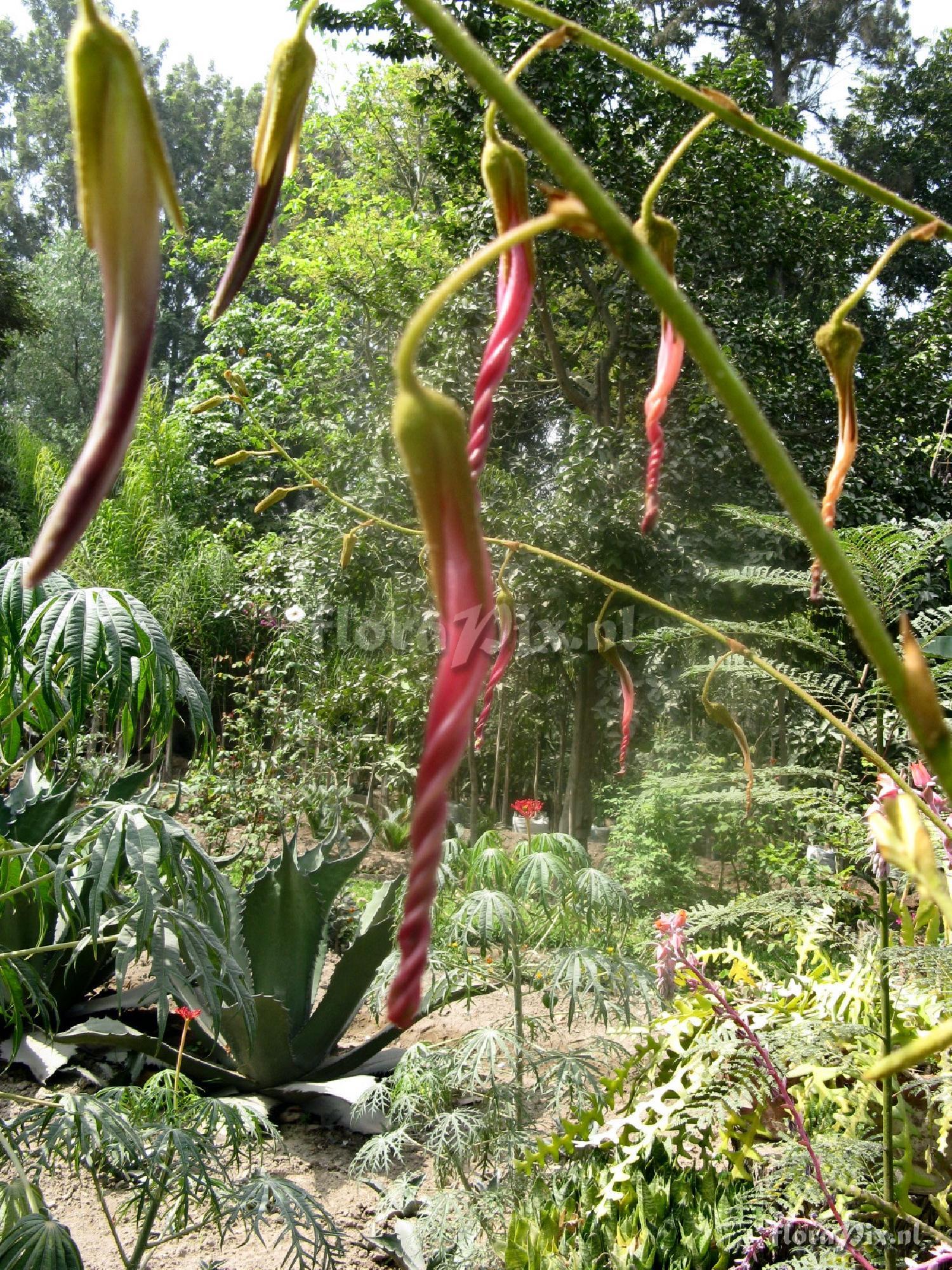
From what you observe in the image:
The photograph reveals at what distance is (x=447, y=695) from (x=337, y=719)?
503 cm

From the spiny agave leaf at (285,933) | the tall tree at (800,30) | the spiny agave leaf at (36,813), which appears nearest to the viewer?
the spiny agave leaf at (36,813)

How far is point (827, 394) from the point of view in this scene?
3.84 metres

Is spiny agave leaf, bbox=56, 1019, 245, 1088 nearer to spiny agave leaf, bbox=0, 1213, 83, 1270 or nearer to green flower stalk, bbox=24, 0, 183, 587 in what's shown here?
spiny agave leaf, bbox=0, 1213, 83, 1270

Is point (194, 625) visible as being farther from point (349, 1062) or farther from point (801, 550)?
point (349, 1062)

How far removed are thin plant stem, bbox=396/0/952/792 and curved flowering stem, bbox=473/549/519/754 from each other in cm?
Answer: 7

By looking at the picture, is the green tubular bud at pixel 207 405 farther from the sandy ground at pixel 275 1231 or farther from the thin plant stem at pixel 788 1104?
the sandy ground at pixel 275 1231

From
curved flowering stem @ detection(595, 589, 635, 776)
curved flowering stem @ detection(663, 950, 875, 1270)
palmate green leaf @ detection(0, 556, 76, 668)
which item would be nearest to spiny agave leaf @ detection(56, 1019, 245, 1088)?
palmate green leaf @ detection(0, 556, 76, 668)

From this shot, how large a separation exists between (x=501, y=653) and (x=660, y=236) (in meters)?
0.10

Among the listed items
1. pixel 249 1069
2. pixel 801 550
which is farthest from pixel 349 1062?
pixel 801 550

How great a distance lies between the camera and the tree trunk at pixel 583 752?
4105 mm

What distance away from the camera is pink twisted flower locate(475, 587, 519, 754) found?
0.65ft

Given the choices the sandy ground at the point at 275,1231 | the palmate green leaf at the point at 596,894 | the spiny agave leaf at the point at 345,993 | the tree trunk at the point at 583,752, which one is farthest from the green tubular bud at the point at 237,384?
A: the tree trunk at the point at 583,752

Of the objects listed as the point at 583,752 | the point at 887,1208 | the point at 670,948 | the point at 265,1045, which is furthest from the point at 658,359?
the point at 583,752

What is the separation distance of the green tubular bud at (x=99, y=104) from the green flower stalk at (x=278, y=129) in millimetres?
41
